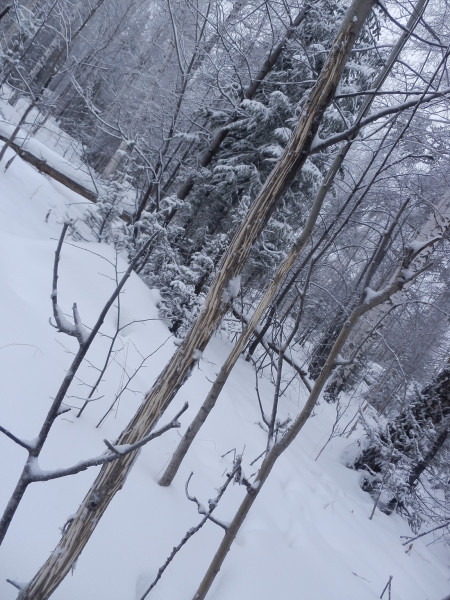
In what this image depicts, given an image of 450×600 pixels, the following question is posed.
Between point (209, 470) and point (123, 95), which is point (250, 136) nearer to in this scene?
point (209, 470)

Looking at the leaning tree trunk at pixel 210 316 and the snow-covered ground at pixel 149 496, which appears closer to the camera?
the leaning tree trunk at pixel 210 316

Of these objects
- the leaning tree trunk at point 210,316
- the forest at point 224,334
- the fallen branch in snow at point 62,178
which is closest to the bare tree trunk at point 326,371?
the forest at point 224,334

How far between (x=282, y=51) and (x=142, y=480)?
291 inches

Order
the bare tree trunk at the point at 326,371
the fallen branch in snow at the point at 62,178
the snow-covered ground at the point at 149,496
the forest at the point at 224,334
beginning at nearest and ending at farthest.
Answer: the bare tree trunk at the point at 326,371, the forest at the point at 224,334, the snow-covered ground at the point at 149,496, the fallen branch in snow at the point at 62,178

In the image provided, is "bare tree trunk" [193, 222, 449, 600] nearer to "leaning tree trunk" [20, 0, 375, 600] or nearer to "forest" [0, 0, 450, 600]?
"forest" [0, 0, 450, 600]

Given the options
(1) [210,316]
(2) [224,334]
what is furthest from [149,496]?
(2) [224,334]

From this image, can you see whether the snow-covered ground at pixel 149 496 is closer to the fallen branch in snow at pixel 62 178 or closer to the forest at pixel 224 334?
the forest at pixel 224 334

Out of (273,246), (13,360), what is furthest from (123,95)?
(13,360)

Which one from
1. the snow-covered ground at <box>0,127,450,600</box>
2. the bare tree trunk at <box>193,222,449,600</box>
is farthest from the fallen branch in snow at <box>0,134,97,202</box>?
the bare tree trunk at <box>193,222,449,600</box>

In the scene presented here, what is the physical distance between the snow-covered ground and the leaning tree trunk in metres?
0.36

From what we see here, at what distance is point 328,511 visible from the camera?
12.9ft

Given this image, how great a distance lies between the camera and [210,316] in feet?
4.75

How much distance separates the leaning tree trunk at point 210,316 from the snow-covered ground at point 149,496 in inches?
14.3

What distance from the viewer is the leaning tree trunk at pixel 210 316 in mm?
1231
